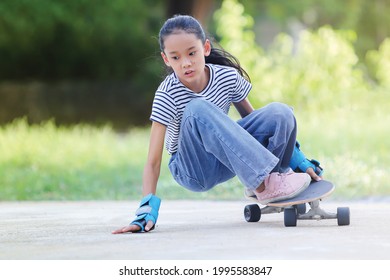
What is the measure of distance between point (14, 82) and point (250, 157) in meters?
20.9

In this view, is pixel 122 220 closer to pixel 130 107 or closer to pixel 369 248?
pixel 369 248

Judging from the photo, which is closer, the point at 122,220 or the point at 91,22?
the point at 122,220

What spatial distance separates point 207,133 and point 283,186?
0.50 m

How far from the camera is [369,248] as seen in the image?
3.95 meters

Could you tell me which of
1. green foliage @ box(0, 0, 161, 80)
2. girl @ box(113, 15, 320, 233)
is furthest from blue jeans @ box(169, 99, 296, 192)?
green foliage @ box(0, 0, 161, 80)

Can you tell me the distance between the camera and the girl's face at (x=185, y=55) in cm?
478

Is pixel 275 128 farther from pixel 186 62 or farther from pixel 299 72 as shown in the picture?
pixel 299 72

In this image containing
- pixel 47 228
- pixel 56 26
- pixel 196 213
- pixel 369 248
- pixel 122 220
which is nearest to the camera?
pixel 369 248

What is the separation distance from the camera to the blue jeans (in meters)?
4.60

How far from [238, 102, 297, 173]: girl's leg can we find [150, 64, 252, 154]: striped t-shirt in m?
0.21

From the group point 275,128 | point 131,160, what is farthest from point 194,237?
point 131,160

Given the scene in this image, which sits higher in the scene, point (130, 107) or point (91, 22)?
point (91, 22)

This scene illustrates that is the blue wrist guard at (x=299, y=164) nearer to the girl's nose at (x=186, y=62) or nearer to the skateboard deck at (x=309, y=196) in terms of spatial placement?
the skateboard deck at (x=309, y=196)

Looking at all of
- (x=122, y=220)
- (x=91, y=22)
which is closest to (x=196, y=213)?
(x=122, y=220)
